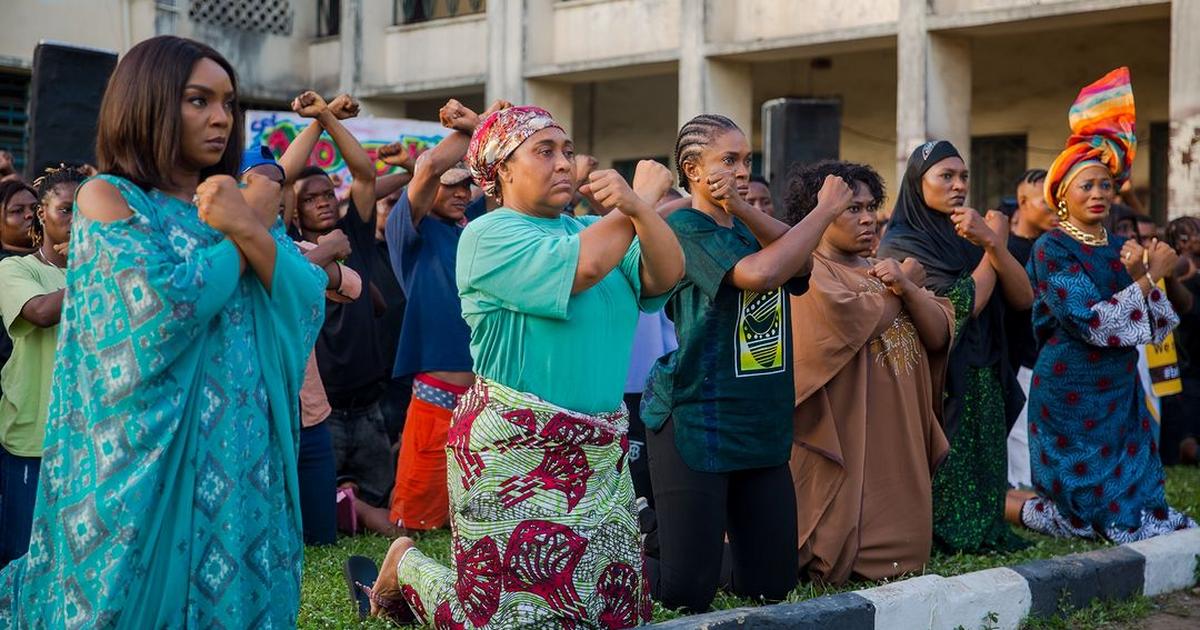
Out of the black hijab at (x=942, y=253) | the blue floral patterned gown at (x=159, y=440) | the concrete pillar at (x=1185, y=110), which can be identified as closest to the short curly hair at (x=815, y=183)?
the black hijab at (x=942, y=253)

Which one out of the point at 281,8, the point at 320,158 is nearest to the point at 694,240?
the point at 320,158

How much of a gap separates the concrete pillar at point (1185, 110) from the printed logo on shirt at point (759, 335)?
9.73 meters

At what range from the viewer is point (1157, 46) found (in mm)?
16812

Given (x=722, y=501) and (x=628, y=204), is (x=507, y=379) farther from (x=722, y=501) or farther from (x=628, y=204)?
(x=722, y=501)

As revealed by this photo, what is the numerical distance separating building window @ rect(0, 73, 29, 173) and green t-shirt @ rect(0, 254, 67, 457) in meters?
12.9

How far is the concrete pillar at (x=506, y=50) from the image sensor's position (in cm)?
1906

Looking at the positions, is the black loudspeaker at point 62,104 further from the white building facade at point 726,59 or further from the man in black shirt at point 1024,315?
the white building facade at point 726,59

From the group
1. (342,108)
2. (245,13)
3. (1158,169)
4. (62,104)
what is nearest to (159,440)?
(342,108)

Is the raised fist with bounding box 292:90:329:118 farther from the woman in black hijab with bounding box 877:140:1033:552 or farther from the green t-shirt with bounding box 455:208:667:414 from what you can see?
the woman in black hijab with bounding box 877:140:1033:552

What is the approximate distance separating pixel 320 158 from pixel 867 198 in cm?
966

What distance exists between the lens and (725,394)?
5.11 m

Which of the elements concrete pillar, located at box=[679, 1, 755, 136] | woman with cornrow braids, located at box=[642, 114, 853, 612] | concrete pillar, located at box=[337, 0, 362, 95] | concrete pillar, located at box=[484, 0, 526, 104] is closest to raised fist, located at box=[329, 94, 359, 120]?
woman with cornrow braids, located at box=[642, 114, 853, 612]

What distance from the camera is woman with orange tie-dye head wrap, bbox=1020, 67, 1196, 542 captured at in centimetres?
712

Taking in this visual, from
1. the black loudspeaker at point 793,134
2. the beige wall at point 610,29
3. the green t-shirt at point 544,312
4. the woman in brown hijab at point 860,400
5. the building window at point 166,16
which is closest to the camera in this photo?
the green t-shirt at point 544,312
